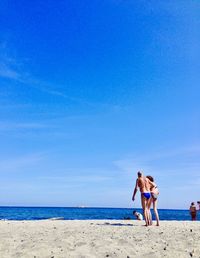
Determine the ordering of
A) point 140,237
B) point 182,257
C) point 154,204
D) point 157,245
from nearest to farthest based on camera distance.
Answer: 1. point 182,257
2. point 157,245
3. point 140,237
4. point 154,204

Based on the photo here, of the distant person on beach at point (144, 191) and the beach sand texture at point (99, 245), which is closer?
the beach sand texture at point (99, 245)

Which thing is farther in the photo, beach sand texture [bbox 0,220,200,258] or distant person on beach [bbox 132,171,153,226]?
distant person on beach [bbox 132,171,153,226]

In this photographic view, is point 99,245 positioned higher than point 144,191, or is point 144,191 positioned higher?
point 144,191

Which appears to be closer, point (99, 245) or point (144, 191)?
point (99, 245)

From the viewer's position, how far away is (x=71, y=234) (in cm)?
1026

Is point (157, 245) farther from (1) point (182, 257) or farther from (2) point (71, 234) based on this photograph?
(2) point (71, 234)

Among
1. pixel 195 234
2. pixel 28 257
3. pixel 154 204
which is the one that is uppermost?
pixel 154 204

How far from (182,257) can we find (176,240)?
1.54 meters

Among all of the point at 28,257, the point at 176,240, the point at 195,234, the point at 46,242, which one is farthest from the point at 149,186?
the point at 28,257

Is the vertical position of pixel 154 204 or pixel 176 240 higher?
pixel 154 204

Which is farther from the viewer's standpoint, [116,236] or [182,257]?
[116,236]

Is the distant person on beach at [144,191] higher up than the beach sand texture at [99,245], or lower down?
higher up

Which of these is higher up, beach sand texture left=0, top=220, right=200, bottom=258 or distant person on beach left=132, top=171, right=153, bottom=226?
distant person on beach left=132, top=171, right=153, bottom=226

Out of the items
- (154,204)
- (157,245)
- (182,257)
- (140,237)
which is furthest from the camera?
(154,204)
